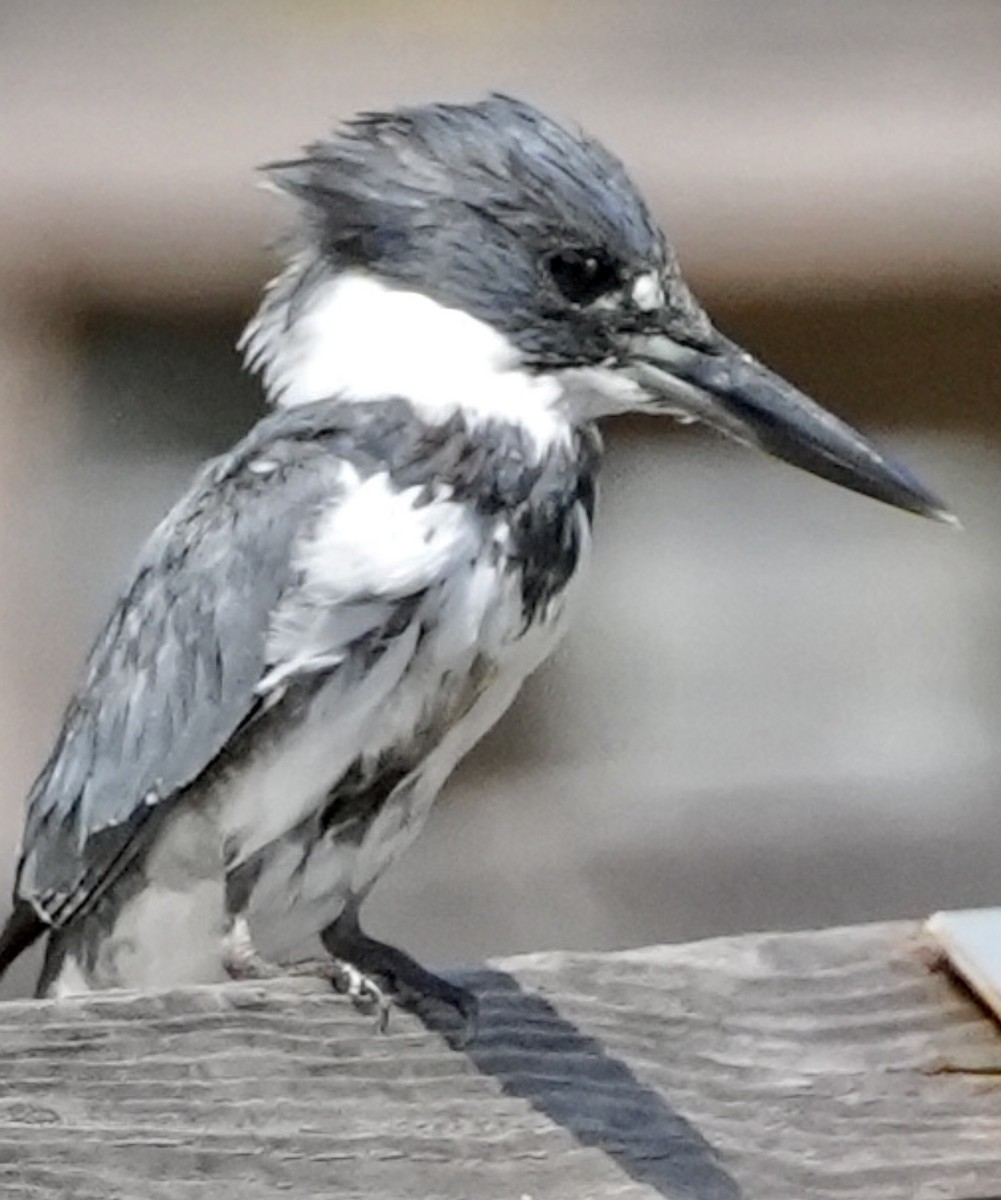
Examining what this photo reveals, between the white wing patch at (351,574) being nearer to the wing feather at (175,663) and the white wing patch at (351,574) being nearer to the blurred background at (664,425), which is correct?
the wing feather at (175,663)

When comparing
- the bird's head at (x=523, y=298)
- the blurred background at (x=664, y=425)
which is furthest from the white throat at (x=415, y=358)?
the blurred background at (x=664, y=425)

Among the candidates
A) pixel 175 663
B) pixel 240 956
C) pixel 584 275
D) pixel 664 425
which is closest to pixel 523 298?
pixel 584 275

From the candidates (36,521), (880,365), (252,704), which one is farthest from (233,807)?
(880,365)

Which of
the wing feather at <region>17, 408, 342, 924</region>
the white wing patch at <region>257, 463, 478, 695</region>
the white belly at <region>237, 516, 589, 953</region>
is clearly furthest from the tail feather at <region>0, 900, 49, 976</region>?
the white wing patch at <region>257, 463, 478, 695</region>

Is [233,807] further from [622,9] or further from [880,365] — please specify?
[880,365]

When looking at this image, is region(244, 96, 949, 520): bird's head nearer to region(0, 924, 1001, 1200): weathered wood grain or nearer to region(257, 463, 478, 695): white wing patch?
region(257, 463, 478, 695): white wing patch
